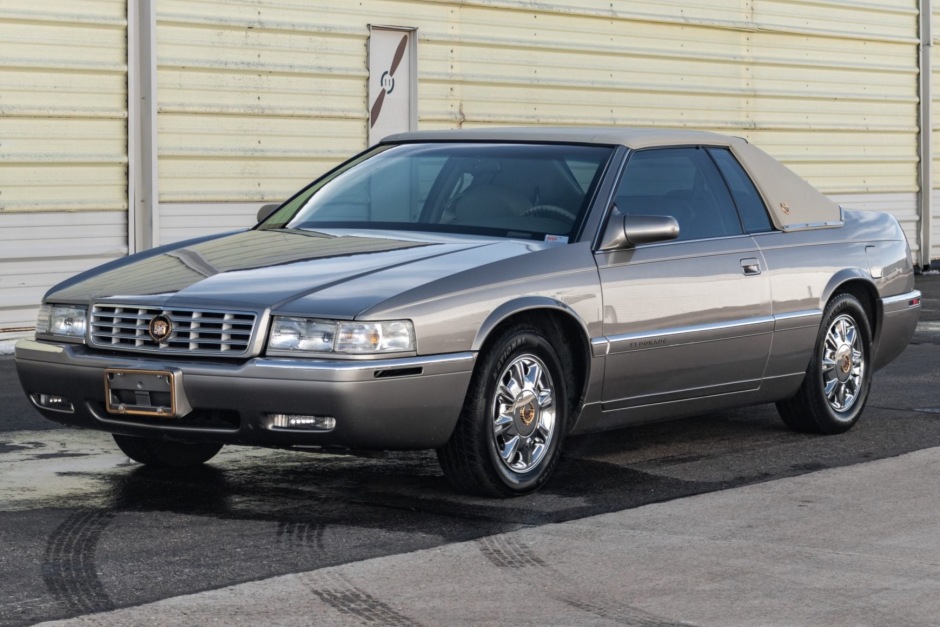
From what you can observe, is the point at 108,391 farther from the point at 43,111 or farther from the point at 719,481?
the point at 43,111

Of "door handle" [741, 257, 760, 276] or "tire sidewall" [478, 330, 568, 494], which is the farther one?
"door handle" [741, 257, 760, 276]

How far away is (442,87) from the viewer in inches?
578

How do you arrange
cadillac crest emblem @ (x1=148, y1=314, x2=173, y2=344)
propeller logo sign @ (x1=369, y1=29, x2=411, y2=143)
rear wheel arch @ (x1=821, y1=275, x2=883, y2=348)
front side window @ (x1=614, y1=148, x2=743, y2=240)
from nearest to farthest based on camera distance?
1. cadillac crest emblem @ (x1=148, y1=314, x2=173, y2=344)
2. front side window @ (x1=614, y1=148, x2=743, y2=240)
3. rear wheel arch @ (x1=821, y1=275, x2=883, y2=348)
4. propeller logo sign @ (x1=369, y1=29, x2=411, y2=143)

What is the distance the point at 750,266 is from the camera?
735cm

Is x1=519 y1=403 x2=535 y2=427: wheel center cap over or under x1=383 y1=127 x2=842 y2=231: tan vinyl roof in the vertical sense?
under

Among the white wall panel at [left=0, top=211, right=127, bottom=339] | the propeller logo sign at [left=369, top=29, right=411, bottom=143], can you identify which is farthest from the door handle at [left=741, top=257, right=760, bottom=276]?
the propeller logo sign at [left=369, top=29, right=411, bottom=143]

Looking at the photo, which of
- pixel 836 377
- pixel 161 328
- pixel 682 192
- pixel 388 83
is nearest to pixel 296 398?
pixel 161 328

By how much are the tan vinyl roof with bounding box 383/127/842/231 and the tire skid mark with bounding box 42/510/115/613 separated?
2.54 metres

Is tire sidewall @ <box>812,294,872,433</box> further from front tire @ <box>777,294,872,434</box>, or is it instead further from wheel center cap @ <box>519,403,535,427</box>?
wheel center cap @ <box>519,403,535,427</box>

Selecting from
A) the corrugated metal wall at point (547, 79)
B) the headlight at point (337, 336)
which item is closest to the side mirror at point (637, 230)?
the headlight at point (337, 336)

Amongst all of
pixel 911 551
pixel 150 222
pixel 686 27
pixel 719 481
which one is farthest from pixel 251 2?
pixel 911 551

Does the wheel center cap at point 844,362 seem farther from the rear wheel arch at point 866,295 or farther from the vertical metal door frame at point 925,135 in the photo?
the vertical metal door frame at point 925,135

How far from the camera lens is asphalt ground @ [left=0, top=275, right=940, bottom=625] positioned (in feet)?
15.5

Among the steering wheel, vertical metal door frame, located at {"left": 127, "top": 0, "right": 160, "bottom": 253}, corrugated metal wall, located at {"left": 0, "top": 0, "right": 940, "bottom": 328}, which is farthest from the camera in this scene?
vertical metal door frame, located at {"left": 127, "top": 0, "right": 160, "bottom": 253}
